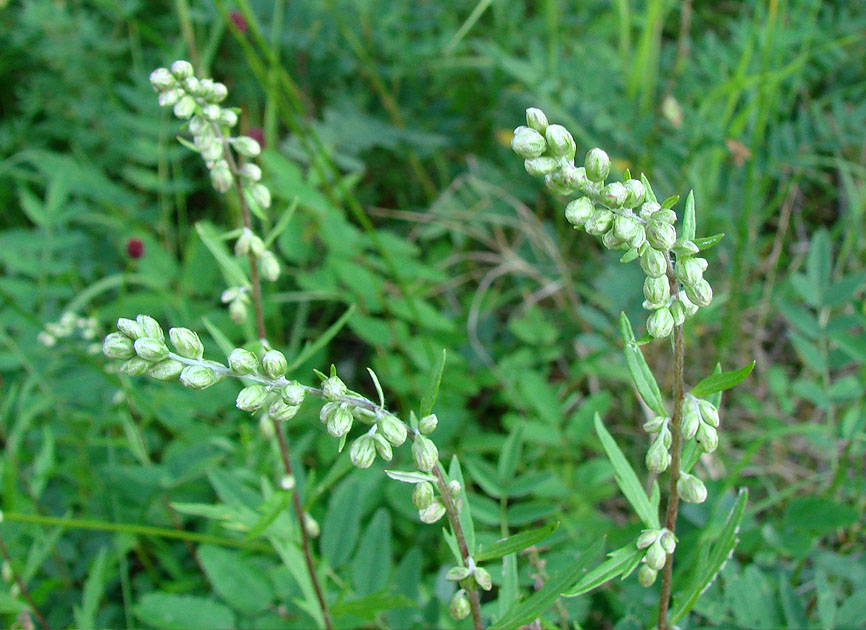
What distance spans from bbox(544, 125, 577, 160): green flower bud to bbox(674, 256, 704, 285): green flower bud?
21 cm

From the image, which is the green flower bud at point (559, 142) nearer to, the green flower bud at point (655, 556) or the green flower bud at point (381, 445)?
the green flower bud at point (381, 445)

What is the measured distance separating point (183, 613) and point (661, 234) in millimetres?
1477

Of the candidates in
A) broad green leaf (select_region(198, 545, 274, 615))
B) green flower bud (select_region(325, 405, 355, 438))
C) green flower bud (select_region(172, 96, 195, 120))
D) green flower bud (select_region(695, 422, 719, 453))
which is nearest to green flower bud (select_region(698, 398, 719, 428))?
green flower bud (select_region(695, 422, 719, 453))

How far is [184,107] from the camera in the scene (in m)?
1.37

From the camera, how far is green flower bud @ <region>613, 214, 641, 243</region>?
94 cm

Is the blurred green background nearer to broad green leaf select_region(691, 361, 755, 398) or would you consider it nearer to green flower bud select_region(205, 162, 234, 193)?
green flower bud select_region(205, 162, 234, 193)

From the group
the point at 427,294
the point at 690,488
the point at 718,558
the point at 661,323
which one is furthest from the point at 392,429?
the point at 427,294

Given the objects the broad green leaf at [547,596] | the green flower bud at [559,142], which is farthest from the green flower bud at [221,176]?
the broad green leaf at [547,596]

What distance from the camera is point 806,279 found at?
2.31m

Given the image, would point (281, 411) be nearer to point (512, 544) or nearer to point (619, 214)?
point (512, 544)

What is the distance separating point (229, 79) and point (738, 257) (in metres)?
2.76

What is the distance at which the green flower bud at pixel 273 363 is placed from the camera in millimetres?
1032

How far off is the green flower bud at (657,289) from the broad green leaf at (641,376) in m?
0.11

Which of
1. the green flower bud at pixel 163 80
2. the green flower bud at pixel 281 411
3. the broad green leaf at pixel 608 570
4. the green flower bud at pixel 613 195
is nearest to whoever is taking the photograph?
the green flower bud at pixel 613 195
